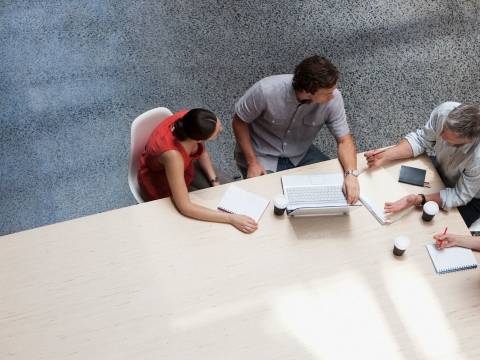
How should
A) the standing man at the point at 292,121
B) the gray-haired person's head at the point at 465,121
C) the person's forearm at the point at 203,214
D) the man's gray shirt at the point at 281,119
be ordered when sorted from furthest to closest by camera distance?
the man's gray shirt at the point at 281,119 < the standing man at the point at 292,121 < the person's forearm at the point at 203,214 < the gray-haired person's head at the point at 465,121

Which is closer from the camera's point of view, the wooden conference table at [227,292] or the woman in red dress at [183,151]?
the wooden conference table at [227,292]

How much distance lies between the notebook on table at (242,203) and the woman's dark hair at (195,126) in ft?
0.94

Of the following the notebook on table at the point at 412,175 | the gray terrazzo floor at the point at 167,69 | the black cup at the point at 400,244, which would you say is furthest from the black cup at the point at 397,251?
the gray terrazzo floor at the point at 167,69

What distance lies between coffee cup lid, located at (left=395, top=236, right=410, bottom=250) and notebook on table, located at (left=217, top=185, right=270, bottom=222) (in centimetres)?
57

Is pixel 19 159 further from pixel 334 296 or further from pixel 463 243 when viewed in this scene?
pixel 463 243

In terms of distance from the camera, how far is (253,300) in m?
2.09

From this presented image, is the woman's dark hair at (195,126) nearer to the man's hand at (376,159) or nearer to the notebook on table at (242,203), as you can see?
the notebook on table at (242,203)

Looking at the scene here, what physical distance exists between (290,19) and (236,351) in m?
2.73

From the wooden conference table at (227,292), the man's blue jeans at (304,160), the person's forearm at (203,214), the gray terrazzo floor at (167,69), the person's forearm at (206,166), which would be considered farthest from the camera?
the gray terrazzo floor at (167,69)

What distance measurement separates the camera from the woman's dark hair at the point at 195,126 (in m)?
2.22

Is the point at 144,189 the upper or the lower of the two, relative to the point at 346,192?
lower

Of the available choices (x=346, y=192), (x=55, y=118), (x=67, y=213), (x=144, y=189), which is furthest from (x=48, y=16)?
(x=346, y=192)

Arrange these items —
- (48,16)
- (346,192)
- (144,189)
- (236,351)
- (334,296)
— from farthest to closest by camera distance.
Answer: (48,16) → (144,189) → (346,192) → (334,296) → (236,351)

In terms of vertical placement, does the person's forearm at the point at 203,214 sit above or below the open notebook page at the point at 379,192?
below
